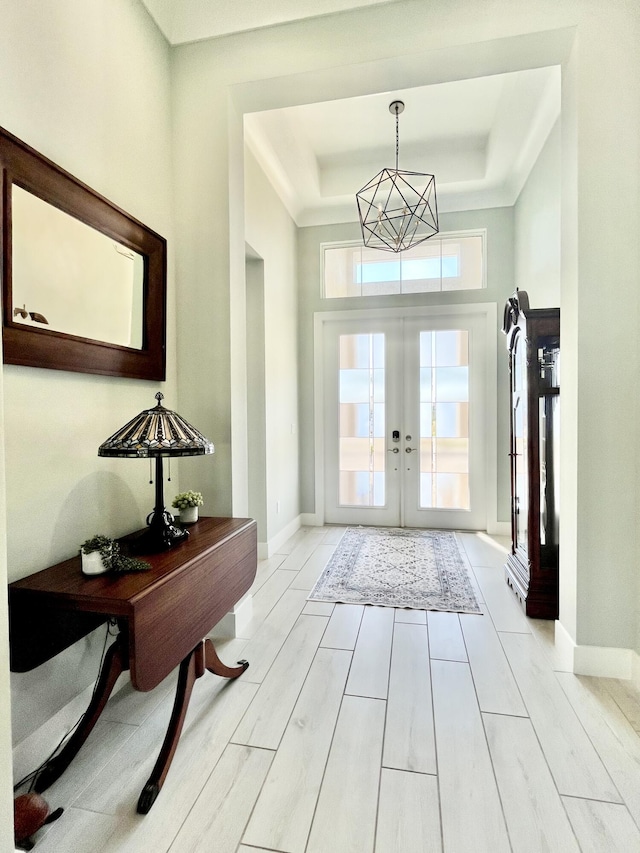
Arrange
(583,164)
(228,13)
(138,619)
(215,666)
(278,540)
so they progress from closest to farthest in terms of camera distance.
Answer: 1. (138,619)
2. (215,666)
3. (583,164)
4. (228,13)
5. (278,540)

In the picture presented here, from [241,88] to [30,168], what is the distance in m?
1.36

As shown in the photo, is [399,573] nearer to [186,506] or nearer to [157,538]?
[186,506]

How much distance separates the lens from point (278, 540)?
3.74 meters

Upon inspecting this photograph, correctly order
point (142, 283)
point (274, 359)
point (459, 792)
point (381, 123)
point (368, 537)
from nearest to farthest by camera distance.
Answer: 1. point (459, 792)
2. point (142, 283)
3. point (381, 123)
4. point (274, 359)
5. point (368, 537)

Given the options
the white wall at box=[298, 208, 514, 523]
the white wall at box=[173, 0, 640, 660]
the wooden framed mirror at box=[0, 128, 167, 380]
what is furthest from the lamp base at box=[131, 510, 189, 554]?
the white wall at box=[298, 208, 514, 523]

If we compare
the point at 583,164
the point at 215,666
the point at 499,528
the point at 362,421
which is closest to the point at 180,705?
the point at 215,666

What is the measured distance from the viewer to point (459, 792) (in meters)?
1.30

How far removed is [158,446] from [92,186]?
107 cm

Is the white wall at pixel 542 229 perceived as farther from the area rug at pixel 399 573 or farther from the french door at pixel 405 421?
the area rug at pixel 399 573

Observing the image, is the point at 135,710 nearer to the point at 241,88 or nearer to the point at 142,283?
the point at 142,283

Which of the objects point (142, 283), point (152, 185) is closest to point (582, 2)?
point (152, 185)

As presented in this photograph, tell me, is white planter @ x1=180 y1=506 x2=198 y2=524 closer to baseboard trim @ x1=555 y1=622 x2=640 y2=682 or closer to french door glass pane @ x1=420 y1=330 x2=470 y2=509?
baseboard trim @ x1=555 y1=622 x2=640 y2=682

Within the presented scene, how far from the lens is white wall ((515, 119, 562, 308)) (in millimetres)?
2902

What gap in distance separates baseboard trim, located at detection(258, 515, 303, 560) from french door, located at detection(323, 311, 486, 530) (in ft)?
1.17
